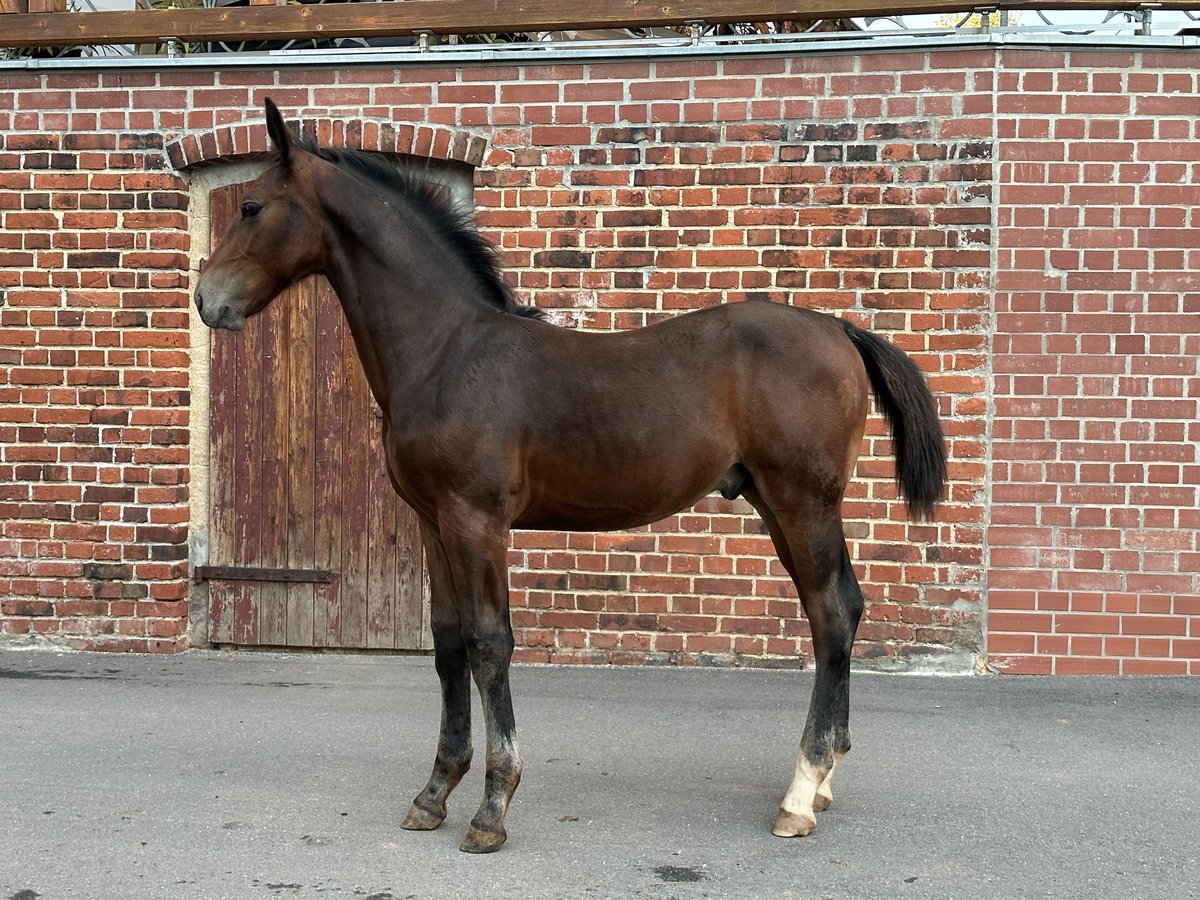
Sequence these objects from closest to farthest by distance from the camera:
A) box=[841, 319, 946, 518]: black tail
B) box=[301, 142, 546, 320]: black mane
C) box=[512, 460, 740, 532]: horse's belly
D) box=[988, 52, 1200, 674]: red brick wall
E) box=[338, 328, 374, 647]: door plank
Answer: box=[512, 460, 740, 532]: horse's belly < box=[301, 142, 546, 320]: black mane < box=[841, 319, 946, 518]: black tail < box=[988, 52, 1200, 674]: red brick wall < box=[338, 328, 374, 647]: door plank

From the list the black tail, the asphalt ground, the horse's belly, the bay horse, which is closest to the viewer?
the asphalt ground

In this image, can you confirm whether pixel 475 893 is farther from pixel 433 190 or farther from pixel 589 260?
pixel 589 260

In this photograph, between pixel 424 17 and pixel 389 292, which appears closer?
pixel 389 292

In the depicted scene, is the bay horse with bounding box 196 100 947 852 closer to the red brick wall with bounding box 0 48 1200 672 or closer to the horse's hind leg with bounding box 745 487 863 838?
the horse's hind leg with bounding box 745 487 863 838

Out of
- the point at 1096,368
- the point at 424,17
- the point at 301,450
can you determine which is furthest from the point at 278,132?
the point at 1096,368

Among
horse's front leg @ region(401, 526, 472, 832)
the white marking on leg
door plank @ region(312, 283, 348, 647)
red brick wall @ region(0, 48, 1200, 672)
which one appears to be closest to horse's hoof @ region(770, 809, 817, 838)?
the white marking on leg

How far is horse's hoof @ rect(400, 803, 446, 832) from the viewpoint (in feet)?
13.0

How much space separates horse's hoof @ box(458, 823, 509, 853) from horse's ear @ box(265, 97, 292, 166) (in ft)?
7.76

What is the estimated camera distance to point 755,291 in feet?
A: 20.5

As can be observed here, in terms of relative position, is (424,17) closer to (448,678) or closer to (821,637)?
(448,678)

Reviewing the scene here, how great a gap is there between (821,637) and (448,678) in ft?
4.40

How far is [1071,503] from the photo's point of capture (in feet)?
19.9

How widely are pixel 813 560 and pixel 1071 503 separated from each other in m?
2.68

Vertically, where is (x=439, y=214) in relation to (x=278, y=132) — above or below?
below
